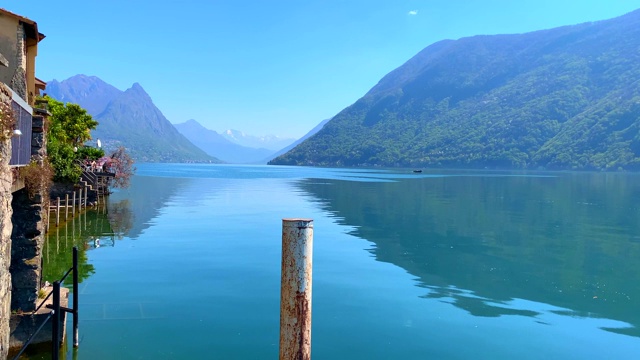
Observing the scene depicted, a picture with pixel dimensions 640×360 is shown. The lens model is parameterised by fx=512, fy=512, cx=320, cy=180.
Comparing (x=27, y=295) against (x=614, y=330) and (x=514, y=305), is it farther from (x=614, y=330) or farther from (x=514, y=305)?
(x=614, y=330)

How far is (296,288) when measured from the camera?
24.3 feet

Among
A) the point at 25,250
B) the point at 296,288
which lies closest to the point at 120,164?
the point at 25,250

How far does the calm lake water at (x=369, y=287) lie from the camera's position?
53.3 feet

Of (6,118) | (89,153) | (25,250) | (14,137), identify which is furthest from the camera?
(89,153)

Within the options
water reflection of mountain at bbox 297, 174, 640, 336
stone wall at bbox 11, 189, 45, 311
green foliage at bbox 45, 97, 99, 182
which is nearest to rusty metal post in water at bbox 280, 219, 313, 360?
stone wall at bbox 11, 189, 45, 311

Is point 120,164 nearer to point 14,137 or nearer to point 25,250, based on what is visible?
point 25,250

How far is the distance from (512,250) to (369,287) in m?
14.3

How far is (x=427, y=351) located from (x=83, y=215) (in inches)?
1525

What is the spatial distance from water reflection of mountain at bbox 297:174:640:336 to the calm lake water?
14cm

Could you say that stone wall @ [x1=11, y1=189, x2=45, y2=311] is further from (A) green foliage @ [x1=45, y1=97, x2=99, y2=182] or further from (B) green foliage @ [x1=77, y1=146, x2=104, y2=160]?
(B) green foliage @ [x1=77, y1=146, x2=104, y2=160]

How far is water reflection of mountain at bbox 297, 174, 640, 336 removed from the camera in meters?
22.2

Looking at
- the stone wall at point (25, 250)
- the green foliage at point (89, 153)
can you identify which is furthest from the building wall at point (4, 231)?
the green foliage at point (89, 153)

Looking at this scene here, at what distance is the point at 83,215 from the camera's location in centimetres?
4584

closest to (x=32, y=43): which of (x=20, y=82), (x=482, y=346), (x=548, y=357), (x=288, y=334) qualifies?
(x=20, y=82)
